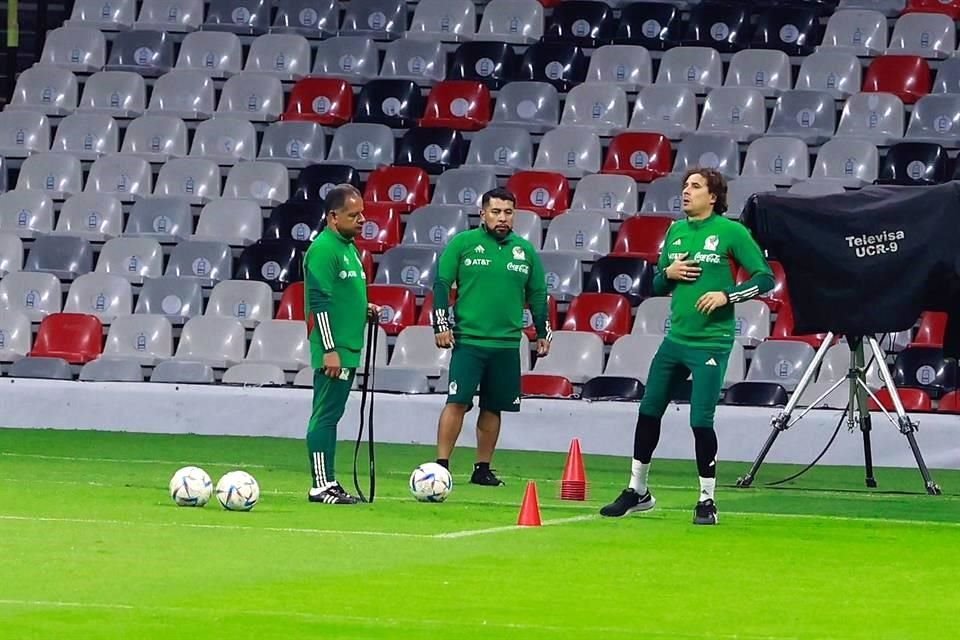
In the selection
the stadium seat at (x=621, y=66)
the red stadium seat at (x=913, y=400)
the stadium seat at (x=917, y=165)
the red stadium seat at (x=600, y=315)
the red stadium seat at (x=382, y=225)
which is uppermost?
the stadium seat at (x=621, y=66)

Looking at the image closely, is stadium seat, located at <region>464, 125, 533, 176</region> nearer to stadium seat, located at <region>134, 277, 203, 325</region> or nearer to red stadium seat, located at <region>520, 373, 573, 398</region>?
stadium seat, located at <region>134, 277, 203, 325</region>

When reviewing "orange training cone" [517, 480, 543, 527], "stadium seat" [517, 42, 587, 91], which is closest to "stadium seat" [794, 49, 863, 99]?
"stadium seat" [517, 42, 587, 91]

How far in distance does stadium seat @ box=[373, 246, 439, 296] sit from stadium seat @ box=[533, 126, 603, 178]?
1.96 metres

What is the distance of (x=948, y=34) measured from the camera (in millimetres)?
23047

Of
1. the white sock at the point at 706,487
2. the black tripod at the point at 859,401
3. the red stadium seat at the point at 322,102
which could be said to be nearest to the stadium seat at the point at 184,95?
the red stadium seat at the point at 322,102

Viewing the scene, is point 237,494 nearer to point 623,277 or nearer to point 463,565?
point 463,565

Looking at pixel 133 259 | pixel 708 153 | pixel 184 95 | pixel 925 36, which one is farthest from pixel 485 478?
pixel 184 95

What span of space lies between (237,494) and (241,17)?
14.8m

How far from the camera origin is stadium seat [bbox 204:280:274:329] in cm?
2148

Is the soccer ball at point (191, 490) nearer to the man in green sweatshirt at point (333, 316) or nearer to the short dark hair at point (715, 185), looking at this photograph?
the man in green sweatshirt at point (333, 316)

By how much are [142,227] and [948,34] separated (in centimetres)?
941

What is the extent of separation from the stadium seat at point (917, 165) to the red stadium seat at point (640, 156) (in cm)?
240

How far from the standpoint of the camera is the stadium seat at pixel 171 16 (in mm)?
26000

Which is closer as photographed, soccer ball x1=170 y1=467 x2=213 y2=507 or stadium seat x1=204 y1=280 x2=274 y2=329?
soccer ball x1=170 y1=467 x2=213 y2=507
